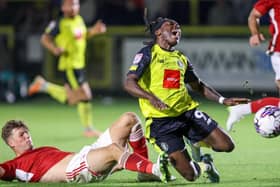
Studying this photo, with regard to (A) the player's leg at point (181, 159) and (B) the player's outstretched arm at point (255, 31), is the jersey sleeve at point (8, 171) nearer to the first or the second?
(A) the player's leg at point (181, 159)

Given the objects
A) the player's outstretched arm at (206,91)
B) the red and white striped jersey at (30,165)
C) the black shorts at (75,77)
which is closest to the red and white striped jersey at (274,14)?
the player's outstretched arm at (206,91)

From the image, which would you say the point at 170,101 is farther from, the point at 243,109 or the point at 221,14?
the point at 221,14

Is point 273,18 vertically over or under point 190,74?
over

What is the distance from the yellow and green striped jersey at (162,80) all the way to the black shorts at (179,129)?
0.06 m

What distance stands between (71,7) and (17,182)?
19.1 ft

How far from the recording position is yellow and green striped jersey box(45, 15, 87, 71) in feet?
49.7

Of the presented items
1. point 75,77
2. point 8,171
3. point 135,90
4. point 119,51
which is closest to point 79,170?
point 8,171

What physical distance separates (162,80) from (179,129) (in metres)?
0.49

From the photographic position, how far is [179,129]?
9.74m

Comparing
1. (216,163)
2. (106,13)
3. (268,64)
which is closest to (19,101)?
(106,13)

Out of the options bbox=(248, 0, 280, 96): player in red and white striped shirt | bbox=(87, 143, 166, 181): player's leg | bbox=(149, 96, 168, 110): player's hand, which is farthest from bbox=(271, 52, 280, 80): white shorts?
bbox=(87, 143, 166, 181): player's leg

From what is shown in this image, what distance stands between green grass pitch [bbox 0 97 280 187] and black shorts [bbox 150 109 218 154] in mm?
371

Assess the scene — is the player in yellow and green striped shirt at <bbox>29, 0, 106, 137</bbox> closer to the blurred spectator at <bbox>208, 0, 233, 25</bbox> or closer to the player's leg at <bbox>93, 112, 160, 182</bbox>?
the player's leg at <bbox>93, 112, 160, 182</bbox>

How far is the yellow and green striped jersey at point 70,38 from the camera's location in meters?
15.1
